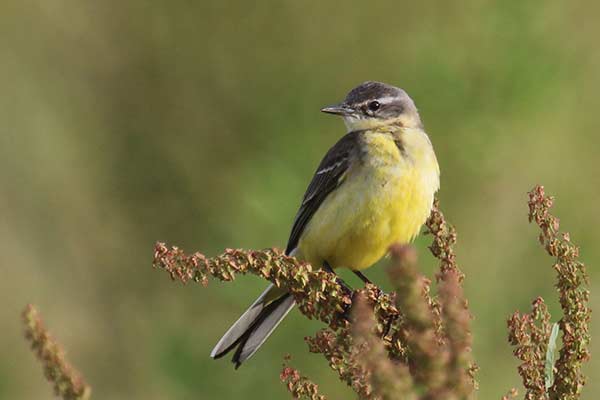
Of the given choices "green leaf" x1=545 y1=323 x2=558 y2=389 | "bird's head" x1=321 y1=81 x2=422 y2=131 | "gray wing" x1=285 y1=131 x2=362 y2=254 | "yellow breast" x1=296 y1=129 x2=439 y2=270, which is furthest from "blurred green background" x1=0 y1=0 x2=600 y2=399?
"green leaf" x1=545 y1=323 x2=558 y2=389

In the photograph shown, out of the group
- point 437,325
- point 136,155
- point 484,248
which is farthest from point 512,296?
point 437,325

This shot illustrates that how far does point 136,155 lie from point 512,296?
3259 mm

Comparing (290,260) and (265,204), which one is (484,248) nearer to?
(265,204)

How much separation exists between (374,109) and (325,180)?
0.56m

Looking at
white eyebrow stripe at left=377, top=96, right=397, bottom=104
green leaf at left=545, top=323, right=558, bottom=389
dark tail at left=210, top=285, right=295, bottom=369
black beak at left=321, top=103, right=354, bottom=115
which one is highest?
white eyebrow stripe at left=377, top=96, right=397, bottom=104

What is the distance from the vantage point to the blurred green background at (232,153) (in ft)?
23.6

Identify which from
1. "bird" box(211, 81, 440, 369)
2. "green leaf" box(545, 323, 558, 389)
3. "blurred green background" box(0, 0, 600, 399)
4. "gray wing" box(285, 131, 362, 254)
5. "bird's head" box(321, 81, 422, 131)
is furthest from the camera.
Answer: "blurred green background" box(0, 0, 600, 399)

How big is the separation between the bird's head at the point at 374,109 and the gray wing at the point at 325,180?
122mm

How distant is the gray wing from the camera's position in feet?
20.4

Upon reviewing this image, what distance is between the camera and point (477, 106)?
25.2 ft

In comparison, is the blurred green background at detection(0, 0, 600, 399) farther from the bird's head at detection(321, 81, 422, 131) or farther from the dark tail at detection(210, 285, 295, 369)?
the bird's head at detection(321, 81, 422, 131)

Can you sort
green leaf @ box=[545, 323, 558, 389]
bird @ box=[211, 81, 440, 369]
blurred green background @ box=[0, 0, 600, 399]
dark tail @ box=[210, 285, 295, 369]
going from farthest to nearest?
1. blurred green background @ box=[0, 0, 600, 399]
2. bird @ box=[211, 81, 440, 369]
3. dark tail @ box=[210, 285, 295, 369]
4. green leaf @ box=[545, 323, 558, 389]

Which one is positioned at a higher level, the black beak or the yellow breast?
the black beak

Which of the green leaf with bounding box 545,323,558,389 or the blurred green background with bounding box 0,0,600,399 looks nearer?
the green leaf with bounding box 545,323,558,389
